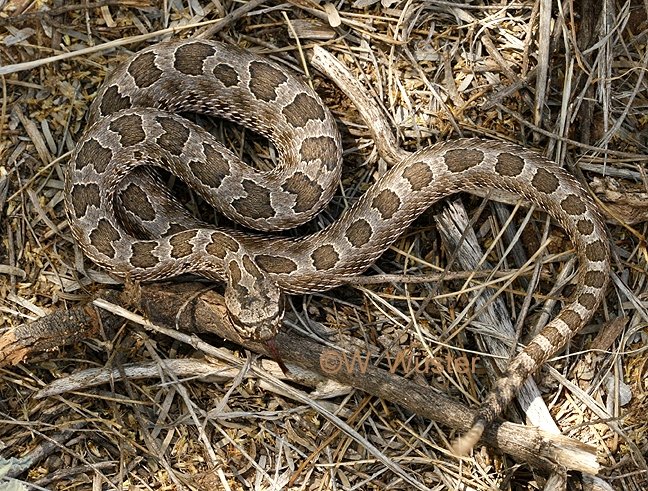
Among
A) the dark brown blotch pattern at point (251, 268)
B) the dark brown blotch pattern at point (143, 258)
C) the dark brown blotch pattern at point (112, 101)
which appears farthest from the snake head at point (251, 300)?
the dark brown blotch pattern at point (112, 101)

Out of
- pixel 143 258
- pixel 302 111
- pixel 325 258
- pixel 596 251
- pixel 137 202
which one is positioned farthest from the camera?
pixel 137 202

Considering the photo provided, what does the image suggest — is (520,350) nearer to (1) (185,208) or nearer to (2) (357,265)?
(2) (357,265)

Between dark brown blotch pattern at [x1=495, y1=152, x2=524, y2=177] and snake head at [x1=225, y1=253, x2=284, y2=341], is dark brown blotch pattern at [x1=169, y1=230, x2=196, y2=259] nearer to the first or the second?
snake head at [x1=225, y1=253, x2=284, y2=341]

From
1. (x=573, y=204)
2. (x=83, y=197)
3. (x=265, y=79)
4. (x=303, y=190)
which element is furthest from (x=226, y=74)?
(x=573, y=204)

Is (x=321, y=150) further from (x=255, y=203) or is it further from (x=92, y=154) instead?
(x=92, y=154)

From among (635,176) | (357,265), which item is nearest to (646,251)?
(635,176)

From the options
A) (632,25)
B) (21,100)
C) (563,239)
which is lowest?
(563,239)
